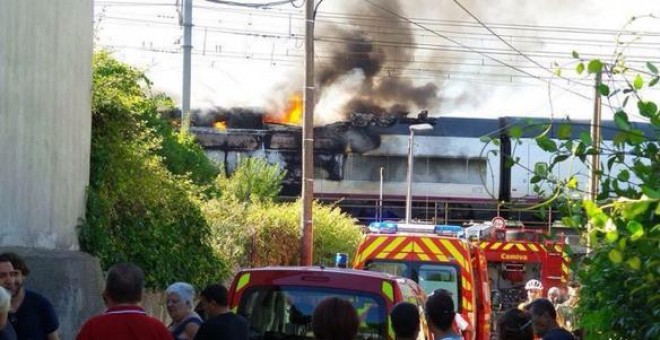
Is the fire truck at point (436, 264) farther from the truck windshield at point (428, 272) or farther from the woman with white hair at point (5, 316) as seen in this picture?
the woman with white hair at point (5, 316)

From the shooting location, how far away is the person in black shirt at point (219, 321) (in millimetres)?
7648

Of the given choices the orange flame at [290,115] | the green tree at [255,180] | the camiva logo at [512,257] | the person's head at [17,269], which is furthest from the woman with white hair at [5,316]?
the orange flame at [290,115]

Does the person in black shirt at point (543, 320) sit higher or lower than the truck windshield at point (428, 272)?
higher

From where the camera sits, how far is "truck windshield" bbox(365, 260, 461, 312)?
1558 cm

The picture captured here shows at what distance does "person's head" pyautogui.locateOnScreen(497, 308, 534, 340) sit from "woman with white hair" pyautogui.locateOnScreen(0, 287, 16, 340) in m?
2.76

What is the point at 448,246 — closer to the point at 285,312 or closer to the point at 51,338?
the point at 285,312

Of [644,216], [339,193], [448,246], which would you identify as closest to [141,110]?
[448,246]

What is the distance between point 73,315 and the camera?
1227 cm

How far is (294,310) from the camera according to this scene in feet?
28.8

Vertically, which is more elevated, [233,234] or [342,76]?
[342,76]

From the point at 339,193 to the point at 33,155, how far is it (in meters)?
35.4

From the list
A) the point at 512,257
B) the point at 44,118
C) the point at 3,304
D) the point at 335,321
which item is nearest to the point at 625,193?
the point at 335,321

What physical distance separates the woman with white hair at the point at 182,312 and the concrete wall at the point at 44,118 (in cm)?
417

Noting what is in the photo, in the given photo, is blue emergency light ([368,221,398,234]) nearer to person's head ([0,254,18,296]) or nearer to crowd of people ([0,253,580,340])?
crowd of people ([0,253,580,340])
